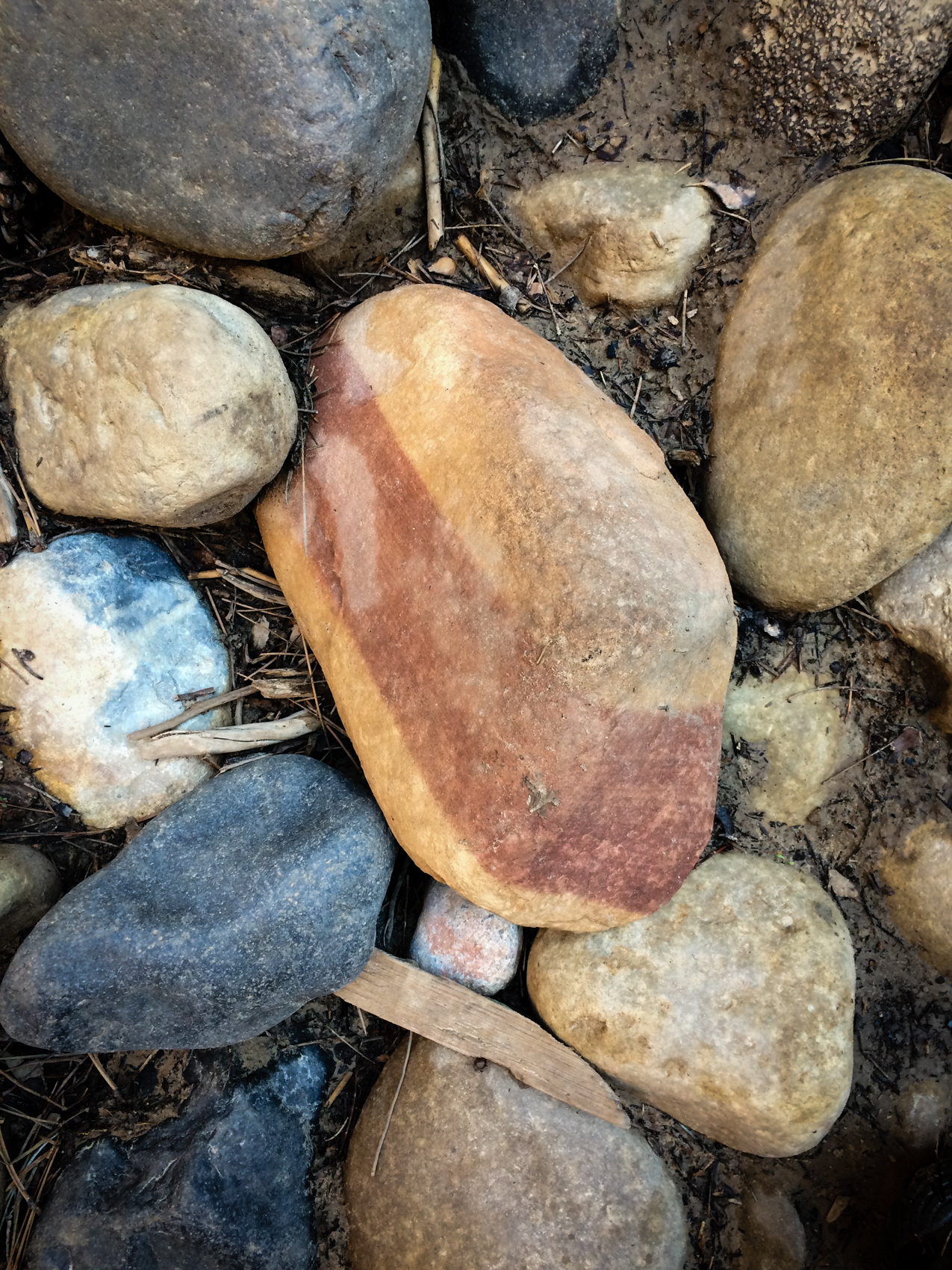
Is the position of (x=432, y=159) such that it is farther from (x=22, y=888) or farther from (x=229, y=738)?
(x=22, y=888)

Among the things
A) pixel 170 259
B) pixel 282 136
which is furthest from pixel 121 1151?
pixel 282 136

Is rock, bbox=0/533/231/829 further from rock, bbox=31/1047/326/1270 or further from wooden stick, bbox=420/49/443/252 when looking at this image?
wooden stick, bbox=420/49/443/252

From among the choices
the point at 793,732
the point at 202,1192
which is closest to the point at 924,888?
the point at 793,732

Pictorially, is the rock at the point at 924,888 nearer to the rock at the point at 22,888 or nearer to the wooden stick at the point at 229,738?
the wooden stick at the point at 229,738

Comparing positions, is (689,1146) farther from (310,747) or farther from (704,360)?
(704,360)

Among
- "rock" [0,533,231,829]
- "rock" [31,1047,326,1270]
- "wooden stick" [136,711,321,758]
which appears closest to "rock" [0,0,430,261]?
"rock" [0,533,231,829]
